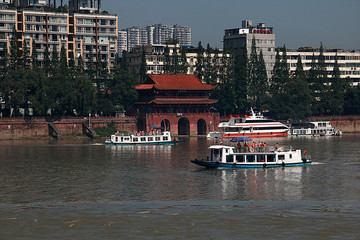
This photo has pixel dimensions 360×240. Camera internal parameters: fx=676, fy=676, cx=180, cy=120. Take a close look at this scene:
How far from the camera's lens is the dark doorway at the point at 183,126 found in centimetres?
15675

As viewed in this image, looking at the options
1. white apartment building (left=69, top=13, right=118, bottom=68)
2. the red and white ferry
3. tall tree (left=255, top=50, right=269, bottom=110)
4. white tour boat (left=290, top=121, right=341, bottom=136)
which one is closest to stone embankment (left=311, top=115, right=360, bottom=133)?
white tour boat (left=290, top=121, right=341, bottom=136)

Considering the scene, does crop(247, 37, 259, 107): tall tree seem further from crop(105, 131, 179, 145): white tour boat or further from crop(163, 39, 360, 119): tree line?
crop(105, 131, 179, 145): white tour boat

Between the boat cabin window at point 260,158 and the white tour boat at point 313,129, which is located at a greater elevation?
the white tour boat at point 313,129

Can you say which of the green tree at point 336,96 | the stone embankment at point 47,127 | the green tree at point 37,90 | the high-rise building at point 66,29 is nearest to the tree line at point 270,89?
the green tree at point 336,96

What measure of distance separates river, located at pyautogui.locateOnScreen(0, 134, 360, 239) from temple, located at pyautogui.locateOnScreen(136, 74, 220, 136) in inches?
2238

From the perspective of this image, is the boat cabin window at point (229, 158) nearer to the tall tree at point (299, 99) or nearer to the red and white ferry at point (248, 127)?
the red and white ferry at point (248, 127)

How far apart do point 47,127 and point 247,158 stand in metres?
71.7

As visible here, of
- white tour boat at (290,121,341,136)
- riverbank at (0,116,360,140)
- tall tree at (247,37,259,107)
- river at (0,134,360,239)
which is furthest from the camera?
tall tree at (247,37,259,107)

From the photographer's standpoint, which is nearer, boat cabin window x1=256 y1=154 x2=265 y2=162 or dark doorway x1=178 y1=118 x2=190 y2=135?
boat cabin window x1=256 y1=154 x2=265 y2=162

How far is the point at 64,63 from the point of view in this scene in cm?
14962

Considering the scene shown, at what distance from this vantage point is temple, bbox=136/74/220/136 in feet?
503

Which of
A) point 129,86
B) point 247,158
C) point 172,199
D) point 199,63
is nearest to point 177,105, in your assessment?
point 129,86

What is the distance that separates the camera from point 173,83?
6196 inches

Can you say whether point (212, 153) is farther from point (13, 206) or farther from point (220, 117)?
point (220, 117)
